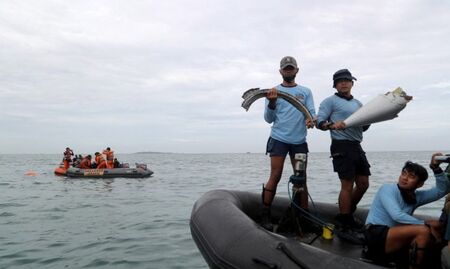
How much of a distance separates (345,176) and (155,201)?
9898 mm

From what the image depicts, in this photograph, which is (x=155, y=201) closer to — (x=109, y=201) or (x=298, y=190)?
(x=109, y=201)

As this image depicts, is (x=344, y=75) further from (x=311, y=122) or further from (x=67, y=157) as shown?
(x=67, y=157)

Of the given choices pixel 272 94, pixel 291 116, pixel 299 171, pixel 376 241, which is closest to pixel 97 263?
pixel 299 171

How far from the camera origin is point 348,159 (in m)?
4.60

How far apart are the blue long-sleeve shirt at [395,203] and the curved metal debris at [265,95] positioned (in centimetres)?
121

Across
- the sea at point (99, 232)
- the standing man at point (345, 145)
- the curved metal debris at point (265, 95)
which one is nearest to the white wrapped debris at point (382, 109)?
the standing man at point (345, 145)

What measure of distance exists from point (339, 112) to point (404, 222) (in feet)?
5.02

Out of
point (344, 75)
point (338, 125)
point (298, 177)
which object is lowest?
point (298, 177)

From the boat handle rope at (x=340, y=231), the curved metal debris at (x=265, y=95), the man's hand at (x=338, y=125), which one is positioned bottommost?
the boat handle rope at (x=340, y=231)

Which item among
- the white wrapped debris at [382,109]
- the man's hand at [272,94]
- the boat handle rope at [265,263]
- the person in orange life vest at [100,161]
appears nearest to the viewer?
the boat handle rope at [265,263]

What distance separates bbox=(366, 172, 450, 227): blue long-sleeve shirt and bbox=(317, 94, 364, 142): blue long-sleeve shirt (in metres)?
1.07

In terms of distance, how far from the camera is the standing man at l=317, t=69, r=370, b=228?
15.1 feet

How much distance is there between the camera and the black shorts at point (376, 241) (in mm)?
3477

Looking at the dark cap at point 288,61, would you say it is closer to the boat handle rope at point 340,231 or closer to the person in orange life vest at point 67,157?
the boat handle rope at point 340,231
